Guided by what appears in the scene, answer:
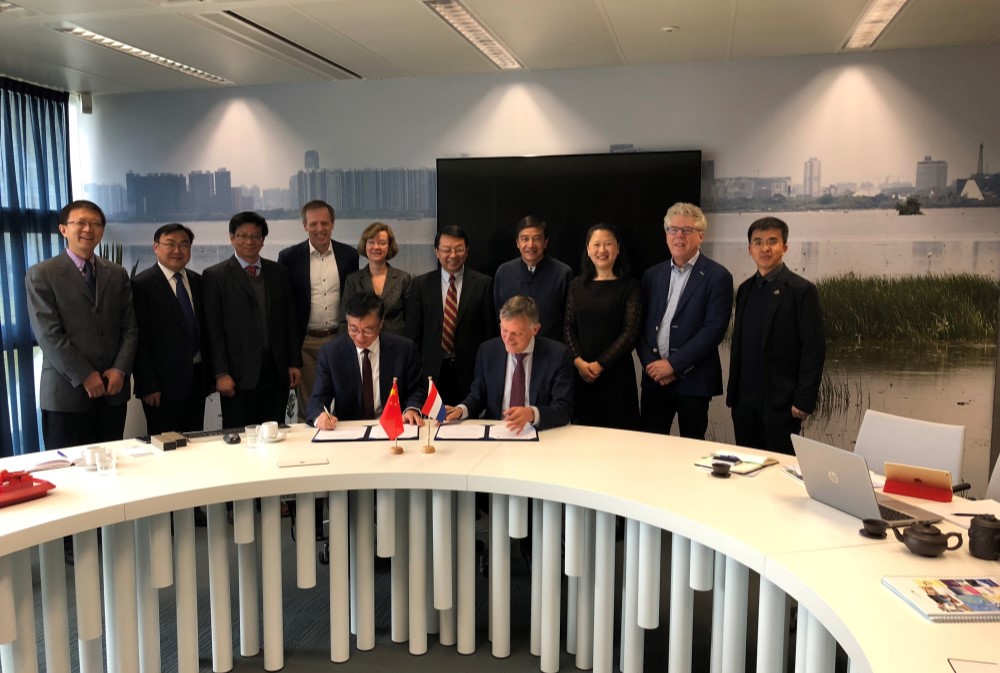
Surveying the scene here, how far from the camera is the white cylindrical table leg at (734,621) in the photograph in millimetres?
2379

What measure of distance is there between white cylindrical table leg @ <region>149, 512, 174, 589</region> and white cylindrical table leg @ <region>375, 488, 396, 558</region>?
0.76 meters

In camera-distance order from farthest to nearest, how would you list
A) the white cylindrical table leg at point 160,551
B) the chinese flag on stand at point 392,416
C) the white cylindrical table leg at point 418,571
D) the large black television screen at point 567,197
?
the large black television screen at point 567,197 < the chinese flag on stand at point 392,416 < the white cylindrical table leg at point 418,571 < the white cylindrical table leg at point 160,551

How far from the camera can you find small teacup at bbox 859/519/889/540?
2.20 metres

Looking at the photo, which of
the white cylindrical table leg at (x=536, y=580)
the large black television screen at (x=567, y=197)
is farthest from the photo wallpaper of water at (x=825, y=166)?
the white cylindrical table leg at (x=536, y=580)

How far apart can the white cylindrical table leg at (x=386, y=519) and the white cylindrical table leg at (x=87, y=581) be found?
0.98m

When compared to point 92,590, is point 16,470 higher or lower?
higher

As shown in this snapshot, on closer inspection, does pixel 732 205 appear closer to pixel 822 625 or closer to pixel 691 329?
pixel 691 329

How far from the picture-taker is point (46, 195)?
5.93m

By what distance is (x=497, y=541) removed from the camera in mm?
3023

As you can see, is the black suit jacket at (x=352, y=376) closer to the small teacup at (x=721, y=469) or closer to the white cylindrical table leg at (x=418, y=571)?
the white cylindrical table leg at (x=418, y=571)

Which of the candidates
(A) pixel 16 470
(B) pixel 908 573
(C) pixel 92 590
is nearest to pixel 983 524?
(B) pixel 908 573

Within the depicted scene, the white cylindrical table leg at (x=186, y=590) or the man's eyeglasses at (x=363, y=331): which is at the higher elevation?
the man's eyeglasses at (x=363, y=331)

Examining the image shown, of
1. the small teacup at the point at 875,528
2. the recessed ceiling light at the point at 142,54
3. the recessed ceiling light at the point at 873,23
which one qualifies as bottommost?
the small teacup at the point at 875,528

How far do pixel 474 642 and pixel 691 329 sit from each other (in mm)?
1983
